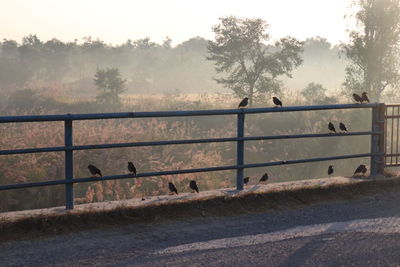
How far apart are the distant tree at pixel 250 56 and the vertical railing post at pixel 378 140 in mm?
23632

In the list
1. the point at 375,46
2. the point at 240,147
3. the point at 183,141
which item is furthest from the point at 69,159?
the point at 375,46

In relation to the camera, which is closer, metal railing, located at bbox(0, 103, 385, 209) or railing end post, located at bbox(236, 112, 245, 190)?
metal railing, located at bbox(0, 103, 385, 209)

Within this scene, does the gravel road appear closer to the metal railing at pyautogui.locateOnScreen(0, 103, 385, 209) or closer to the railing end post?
the metal railing at pyautogui.locateOnScreen(0, 103, 385, 209)

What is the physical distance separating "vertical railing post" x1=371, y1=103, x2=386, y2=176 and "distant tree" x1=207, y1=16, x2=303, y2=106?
23.6m

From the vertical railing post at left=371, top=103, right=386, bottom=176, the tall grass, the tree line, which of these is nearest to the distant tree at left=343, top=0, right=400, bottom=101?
the tree line

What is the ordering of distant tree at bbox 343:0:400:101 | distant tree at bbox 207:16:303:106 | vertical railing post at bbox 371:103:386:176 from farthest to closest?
distant tree at bbox 207:16:303:106 → distant tree at bbox 343:0:400:101 → vertical railing post at bbox 371:103:386:176

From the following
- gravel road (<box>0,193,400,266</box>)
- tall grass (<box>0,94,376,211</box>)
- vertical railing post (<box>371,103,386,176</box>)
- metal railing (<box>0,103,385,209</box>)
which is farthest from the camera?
tall grass (<box>0,94,376,211</box>)

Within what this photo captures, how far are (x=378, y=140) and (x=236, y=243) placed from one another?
4533mm

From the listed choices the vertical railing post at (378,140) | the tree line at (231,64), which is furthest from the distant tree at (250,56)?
the vertical railing post at (378,140)

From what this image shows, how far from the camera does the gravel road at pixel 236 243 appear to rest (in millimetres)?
5586

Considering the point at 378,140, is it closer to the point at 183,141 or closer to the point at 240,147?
the point at 240,147

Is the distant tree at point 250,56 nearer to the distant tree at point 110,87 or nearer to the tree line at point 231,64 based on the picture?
the tree line at point 231,64

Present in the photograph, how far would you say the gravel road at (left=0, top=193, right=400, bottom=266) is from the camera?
5.59 meters

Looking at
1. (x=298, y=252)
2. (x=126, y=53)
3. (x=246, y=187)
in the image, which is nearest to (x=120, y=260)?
(x=298, y=252)
